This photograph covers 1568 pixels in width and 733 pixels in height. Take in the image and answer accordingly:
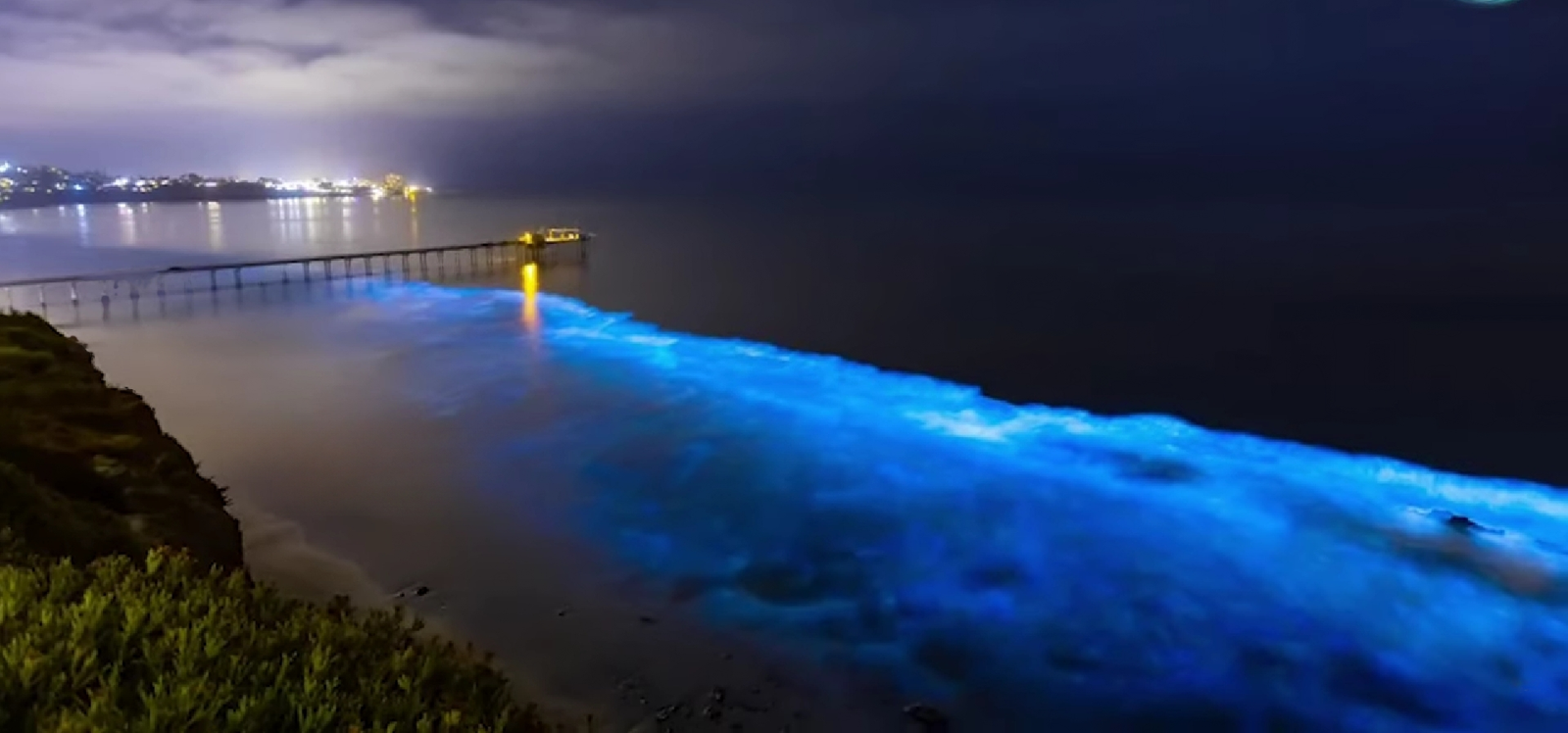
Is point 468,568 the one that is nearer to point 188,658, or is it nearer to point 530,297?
point 188,658

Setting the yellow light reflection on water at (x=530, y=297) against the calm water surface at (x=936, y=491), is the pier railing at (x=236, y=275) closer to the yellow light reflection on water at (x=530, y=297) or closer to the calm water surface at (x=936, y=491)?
the yellow light reflection on water at (x=530, y=297)

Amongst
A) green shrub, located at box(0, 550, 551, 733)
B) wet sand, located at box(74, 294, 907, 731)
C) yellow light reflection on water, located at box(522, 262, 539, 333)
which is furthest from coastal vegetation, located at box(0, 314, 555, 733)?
yellow light reflection on water, located at box(522, 262, 539, 333)

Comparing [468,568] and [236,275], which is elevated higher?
[236,275]

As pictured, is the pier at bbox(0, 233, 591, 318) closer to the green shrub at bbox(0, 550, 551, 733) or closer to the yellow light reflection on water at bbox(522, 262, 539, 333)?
the yellow light reflection on water at bbox(522, 262, 539, 333)

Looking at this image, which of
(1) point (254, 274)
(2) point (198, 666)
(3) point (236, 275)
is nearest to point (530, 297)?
(3) point (236, 275)

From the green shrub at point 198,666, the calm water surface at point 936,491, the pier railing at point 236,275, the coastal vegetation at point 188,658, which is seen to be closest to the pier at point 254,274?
the pier railing at point 236,275

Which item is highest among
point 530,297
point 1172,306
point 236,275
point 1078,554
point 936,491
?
point 236,275
